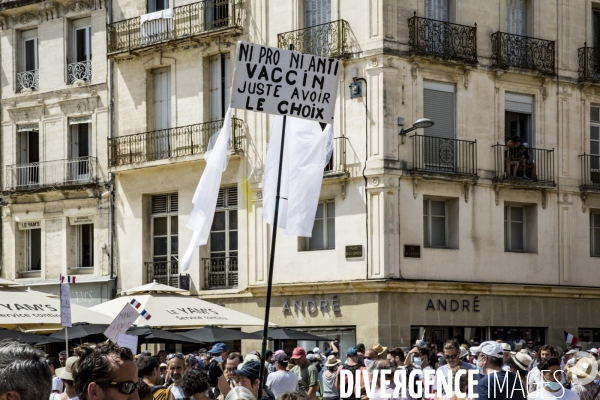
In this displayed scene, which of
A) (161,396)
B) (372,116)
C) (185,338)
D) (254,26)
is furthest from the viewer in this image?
(254,26)

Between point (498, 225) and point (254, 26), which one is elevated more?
point (254, 26)

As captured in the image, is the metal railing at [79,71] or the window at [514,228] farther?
the metal railing at [79,71]

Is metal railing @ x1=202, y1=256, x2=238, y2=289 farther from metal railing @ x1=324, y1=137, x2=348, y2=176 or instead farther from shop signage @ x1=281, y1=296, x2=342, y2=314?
metal railing @ x1=324, y1=137, x2=348, y2=176

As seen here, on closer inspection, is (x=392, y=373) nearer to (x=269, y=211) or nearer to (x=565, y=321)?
(x=269, y=211)

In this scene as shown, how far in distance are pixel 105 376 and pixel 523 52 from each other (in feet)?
87.5

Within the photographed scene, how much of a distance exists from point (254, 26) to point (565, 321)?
11.1 meters

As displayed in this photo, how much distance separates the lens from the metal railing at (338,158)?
98.2 feet

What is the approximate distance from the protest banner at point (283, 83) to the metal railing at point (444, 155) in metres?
17.6

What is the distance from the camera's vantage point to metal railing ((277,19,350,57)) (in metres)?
29.9

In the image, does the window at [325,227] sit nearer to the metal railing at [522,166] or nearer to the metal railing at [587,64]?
the metal railing at [522,166]

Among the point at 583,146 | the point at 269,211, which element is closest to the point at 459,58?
the point at 583,146

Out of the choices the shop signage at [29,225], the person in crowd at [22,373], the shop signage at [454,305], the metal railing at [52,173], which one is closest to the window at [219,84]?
the metal railing at [52,173]

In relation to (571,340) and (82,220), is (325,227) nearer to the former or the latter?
(571,340)

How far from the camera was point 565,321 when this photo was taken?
105 feet
